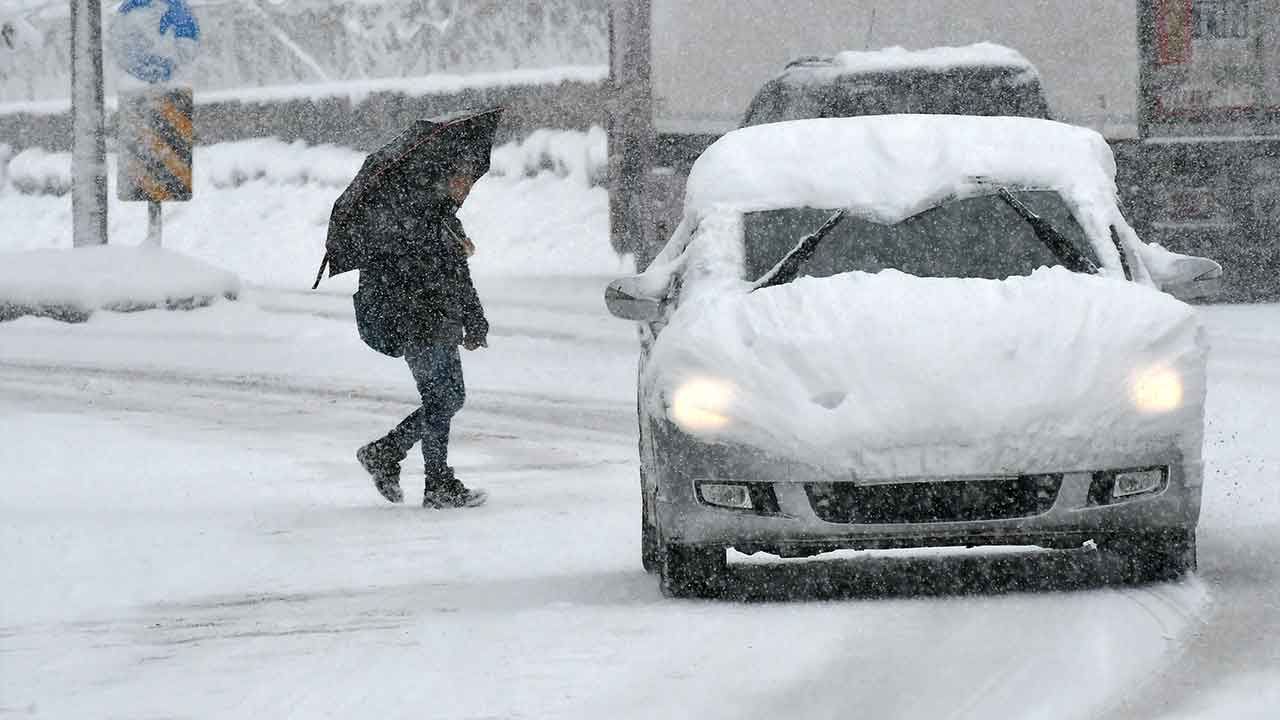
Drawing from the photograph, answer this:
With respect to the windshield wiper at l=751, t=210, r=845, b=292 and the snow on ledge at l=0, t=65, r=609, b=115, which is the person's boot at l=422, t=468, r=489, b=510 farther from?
the snow on ledge at l=0, t=65, r=609, b=115

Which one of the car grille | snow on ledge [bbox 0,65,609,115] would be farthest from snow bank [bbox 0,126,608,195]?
the car grille

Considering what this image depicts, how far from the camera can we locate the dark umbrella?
11.2 meters

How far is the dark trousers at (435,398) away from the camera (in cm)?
1126

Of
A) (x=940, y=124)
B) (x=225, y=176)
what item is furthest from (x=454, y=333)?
(x=225, y=176)

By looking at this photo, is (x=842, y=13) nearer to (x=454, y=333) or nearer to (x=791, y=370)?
(x=454, y=333)

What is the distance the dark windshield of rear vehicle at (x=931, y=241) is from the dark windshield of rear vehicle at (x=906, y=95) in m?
10.0

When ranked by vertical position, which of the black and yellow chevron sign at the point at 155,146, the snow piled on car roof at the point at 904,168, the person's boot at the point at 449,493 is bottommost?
the black and yellow chevron sign at the point at 155,146

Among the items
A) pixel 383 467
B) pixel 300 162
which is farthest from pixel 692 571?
pixel 300 162

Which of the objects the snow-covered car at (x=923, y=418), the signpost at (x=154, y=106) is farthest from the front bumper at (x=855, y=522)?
the signpost at (x=154, y=106)

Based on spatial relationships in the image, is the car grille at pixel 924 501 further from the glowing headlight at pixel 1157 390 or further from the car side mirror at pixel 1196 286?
the car side mirror at pixel 1196 286

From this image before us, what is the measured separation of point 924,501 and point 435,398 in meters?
3.61

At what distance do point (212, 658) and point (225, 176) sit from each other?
91.7ft

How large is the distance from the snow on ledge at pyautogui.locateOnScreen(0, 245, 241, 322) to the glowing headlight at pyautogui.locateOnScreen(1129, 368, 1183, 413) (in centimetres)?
1389

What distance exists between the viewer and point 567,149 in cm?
3077
